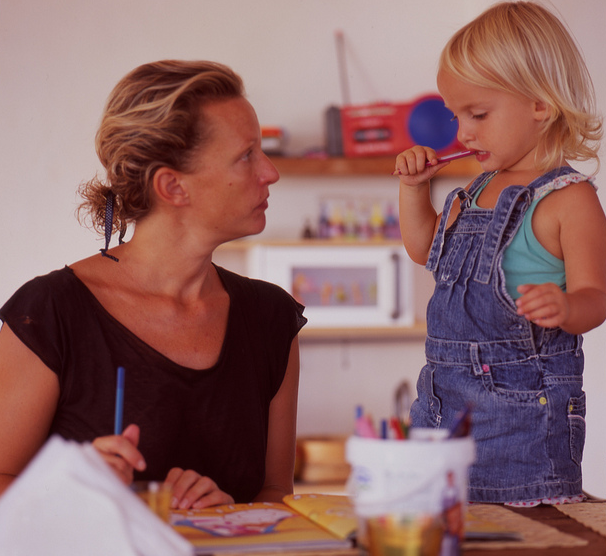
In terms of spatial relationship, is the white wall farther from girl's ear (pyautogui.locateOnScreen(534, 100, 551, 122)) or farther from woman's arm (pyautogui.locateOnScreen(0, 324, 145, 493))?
girl's ear (pyautogui.locateOnScreen(534, 100, 551, 122))

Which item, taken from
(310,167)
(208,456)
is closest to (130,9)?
(310,167)

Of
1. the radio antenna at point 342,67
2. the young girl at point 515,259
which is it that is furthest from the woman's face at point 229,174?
the radio antenna at point 342,67

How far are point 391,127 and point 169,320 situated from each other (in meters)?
2.84

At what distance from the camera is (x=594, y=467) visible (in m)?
2.46

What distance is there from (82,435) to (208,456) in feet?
0.64

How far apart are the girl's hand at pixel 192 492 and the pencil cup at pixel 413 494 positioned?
0.38m

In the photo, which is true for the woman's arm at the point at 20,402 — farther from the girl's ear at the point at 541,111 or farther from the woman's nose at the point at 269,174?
the girl's ear at the point at 541,111

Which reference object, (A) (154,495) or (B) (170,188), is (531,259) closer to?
(B) (170,188)

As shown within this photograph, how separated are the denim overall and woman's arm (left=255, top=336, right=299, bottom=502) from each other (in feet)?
0.83

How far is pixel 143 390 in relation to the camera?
1156 mm

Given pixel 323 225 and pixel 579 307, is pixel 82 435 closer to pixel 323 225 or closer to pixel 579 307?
pixel 579 307

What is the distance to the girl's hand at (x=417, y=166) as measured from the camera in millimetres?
1360

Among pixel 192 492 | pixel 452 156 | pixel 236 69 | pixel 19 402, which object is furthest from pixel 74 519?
pixel 236 69

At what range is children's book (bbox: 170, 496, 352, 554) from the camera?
741mm
